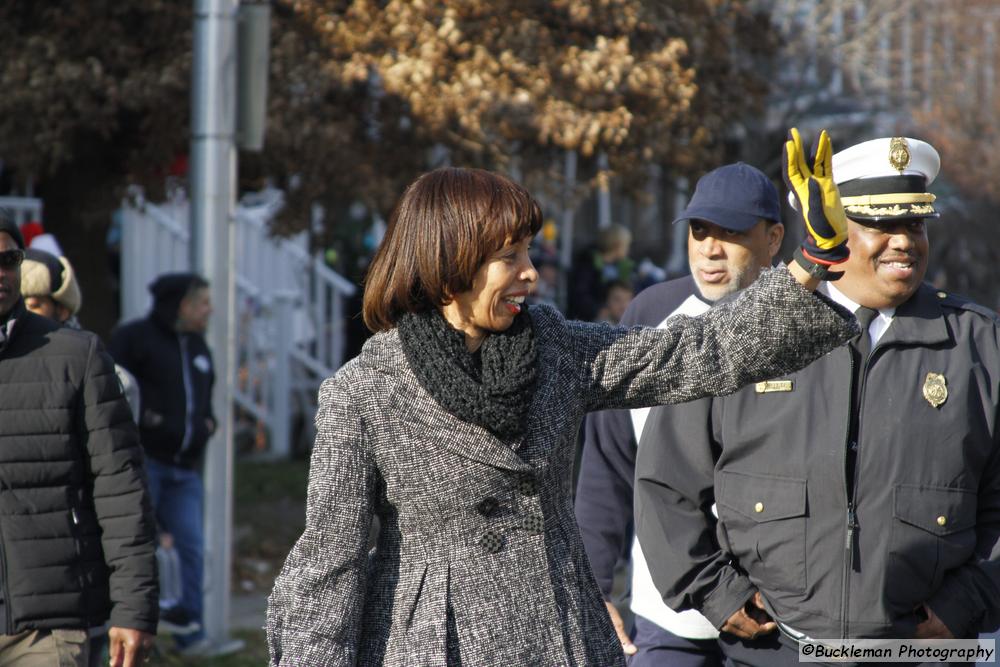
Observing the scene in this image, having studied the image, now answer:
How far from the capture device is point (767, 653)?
3.58 m

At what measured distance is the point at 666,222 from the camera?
838 inches

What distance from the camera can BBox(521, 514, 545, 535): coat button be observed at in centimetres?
284

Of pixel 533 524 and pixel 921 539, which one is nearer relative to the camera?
pixel 533 524

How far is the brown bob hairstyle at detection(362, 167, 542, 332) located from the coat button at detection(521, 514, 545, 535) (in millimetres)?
477

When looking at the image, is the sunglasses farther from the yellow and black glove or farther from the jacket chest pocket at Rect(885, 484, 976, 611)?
the jacket chest pocket at Rect(885, 484, 976, 611)

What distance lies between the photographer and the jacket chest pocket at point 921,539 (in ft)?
10.9

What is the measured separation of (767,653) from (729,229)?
137 cm

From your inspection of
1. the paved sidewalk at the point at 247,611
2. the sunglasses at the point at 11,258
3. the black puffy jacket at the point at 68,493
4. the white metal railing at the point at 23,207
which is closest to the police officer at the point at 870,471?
the black puffy jacket at the point at 68,493

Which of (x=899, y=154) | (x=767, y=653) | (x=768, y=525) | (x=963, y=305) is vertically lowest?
(x=767, y=653)

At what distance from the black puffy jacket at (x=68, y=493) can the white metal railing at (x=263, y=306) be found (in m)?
8.43

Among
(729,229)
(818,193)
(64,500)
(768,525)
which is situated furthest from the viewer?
(729,229)

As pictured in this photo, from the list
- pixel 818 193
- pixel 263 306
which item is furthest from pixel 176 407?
pixel 818 193

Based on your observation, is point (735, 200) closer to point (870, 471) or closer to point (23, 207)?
point (870, 471)

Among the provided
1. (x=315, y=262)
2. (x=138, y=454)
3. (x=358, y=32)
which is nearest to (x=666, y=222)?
(x=315, y=262)
